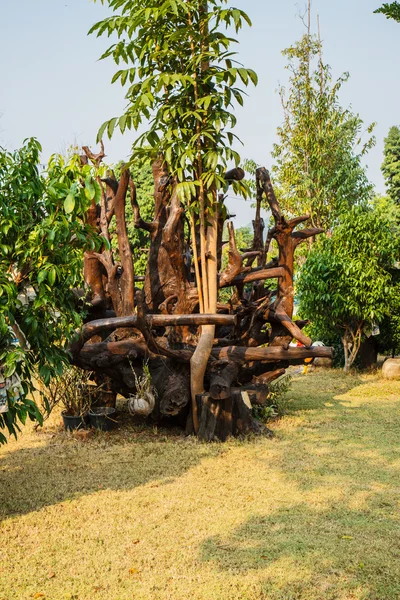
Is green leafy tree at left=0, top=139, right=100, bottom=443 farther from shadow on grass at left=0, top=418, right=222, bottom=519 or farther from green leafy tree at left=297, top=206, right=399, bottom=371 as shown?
green leafy tree at left=297, top=206, right=399, bottom=371

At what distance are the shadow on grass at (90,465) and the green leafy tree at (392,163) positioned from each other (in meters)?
26.8

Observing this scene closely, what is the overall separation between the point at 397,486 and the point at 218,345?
12.5 ft

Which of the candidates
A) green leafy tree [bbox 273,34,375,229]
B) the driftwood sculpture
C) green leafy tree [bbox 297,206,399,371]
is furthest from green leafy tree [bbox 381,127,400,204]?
the driftwood sculpture

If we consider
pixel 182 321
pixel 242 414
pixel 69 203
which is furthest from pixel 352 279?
pixel 69 203

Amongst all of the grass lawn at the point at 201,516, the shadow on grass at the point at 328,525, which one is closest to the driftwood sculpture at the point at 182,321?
the grass lawn at the point at 201,516

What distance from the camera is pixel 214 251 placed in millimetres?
7738

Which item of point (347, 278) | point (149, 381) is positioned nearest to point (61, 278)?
point (149, 381)

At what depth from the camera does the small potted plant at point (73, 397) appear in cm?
791

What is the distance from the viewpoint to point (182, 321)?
24.2ft

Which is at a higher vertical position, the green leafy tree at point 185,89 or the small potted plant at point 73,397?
the green leafy tree at point 185,89

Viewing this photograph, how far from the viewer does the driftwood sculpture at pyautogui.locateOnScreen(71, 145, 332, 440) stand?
7469 millimetres

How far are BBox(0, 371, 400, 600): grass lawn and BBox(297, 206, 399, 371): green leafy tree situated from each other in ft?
13.1

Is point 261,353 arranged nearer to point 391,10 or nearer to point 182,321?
point 182,321

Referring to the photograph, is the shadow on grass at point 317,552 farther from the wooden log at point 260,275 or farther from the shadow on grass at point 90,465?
the wooden log at point 260,275
